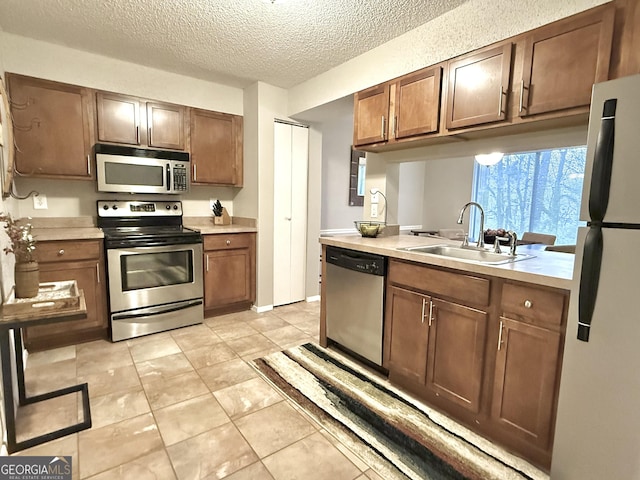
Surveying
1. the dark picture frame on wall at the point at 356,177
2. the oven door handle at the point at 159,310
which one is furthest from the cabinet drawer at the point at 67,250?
the dark picture frame on wall at the point at 356,177

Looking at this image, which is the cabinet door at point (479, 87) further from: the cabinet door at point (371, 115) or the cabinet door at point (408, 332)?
the cabinet door at point (408, 332)

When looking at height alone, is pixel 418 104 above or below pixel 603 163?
above

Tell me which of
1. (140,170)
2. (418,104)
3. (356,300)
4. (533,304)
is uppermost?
(418,104)

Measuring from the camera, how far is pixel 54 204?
2951 mm

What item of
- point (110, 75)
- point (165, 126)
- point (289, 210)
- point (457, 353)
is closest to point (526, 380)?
point (457, 353)

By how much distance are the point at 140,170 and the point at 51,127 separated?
70cm

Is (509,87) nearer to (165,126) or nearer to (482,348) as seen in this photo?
(482,348)

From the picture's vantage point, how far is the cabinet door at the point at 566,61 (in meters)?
1.50

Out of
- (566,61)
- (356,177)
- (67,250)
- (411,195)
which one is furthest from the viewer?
(411,195)

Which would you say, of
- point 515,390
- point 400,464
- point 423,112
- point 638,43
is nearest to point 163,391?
point 400,464

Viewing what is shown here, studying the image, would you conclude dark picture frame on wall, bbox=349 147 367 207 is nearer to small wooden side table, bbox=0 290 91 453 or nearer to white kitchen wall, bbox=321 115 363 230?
white kitchen wall, bbox=321 115 363 230

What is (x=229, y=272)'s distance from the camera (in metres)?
3.43

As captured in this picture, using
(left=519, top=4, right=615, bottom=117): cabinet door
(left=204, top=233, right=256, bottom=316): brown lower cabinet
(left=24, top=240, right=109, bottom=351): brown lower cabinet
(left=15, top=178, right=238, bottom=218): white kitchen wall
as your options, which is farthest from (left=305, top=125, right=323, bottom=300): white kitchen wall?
(left=519, top=4, right=615, bottom=117): cabinet door

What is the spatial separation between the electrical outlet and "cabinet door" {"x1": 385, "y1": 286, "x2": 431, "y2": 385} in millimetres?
3044
